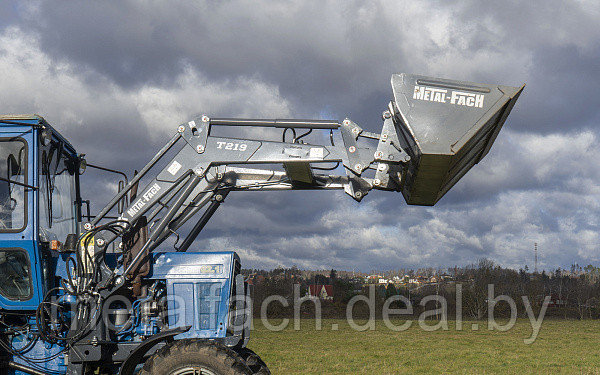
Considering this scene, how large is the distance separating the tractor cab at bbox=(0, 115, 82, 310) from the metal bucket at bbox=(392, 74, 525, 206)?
4982mm

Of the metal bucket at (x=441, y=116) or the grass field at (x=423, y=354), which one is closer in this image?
the metal bucket at (x=441, y=116)

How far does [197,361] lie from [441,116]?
4.33 metres

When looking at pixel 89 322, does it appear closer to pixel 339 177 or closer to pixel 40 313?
pixel 40 313

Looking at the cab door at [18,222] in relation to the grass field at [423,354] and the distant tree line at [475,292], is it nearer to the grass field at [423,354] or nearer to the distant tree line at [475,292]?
the grass field at [423,354]

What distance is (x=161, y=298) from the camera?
833 cm

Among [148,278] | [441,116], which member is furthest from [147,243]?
[441,116]

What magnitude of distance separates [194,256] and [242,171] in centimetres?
145

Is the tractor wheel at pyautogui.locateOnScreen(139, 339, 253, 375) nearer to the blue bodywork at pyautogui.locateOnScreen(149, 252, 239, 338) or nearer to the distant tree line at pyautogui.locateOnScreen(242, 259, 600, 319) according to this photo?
the blue bodywork at pyautogui.locateOnScreen(149, 252, 239, 338)

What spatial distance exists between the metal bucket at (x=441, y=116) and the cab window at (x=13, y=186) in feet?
17.0

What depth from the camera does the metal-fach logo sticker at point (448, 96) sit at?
7.54 m

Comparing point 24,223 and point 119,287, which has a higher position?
point 24,223

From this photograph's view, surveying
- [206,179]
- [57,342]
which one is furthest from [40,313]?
[206,179]

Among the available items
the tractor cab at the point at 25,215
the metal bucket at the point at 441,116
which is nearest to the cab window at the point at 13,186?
the tractor cab at the point at 25,215

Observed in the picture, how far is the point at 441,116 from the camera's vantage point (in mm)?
7484
